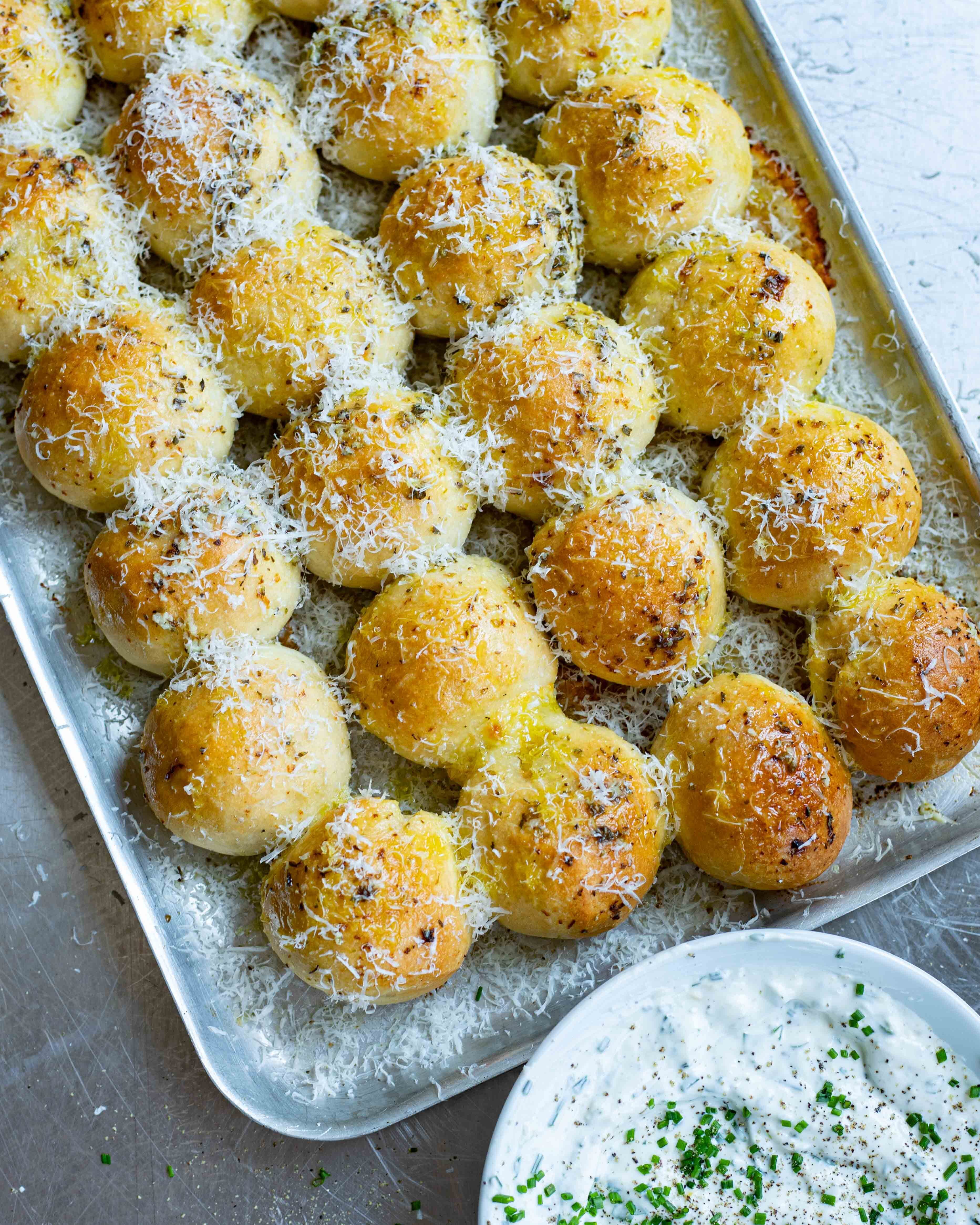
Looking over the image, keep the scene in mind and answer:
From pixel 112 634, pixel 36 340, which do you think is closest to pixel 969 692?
pixel 112 634

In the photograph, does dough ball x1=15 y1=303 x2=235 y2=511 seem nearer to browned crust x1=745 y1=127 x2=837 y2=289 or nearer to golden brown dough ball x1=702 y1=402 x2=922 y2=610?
golden brown dough ball x1=702 y1=402 x2=922 y2=610

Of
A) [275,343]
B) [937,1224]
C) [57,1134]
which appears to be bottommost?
[57,1134]

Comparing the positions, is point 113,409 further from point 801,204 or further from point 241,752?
point 801,204

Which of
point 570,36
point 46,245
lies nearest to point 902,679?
point 570,36

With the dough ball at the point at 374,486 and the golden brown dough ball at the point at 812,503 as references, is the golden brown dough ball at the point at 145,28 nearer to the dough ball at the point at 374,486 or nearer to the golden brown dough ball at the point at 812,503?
the dough ball at the point at 374,486

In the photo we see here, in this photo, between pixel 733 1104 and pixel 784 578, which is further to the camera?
pixel 784 578

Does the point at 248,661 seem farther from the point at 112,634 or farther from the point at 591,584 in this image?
the point at 591,584
